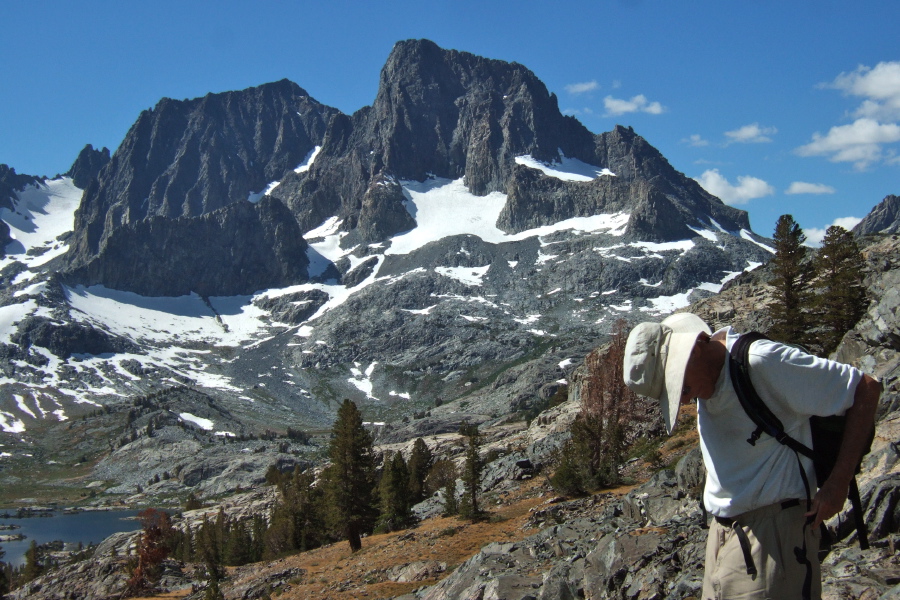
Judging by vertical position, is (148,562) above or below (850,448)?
below

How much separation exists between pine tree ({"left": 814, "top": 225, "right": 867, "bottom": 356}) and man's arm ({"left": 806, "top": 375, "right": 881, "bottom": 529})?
101ft

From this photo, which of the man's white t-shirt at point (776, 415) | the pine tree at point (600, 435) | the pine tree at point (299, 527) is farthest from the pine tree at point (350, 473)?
the man's white t-shirt at point (776, 415)

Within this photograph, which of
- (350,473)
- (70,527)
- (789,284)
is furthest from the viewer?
(70,527)

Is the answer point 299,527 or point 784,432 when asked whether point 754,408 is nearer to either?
point 784,432

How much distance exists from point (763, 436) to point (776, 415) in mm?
190

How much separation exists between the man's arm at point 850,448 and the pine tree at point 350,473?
1564 inches

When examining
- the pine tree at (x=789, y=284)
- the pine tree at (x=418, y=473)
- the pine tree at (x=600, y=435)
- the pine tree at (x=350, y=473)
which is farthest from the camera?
the pine tree at (x=418, y=473)

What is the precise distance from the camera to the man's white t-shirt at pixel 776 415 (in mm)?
4402

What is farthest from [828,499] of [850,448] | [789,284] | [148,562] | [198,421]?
[198,421]

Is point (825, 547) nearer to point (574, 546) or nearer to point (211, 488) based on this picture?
point (574, 546)

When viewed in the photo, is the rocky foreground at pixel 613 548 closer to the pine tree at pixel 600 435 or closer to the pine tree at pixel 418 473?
the pine tree at pixel 600 435

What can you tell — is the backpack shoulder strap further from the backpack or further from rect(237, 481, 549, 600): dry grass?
rect(237, 481, 549, 600): dry grass

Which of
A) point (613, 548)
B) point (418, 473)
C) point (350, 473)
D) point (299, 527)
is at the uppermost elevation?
point (613, 548)

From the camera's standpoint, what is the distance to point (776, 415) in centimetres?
456
